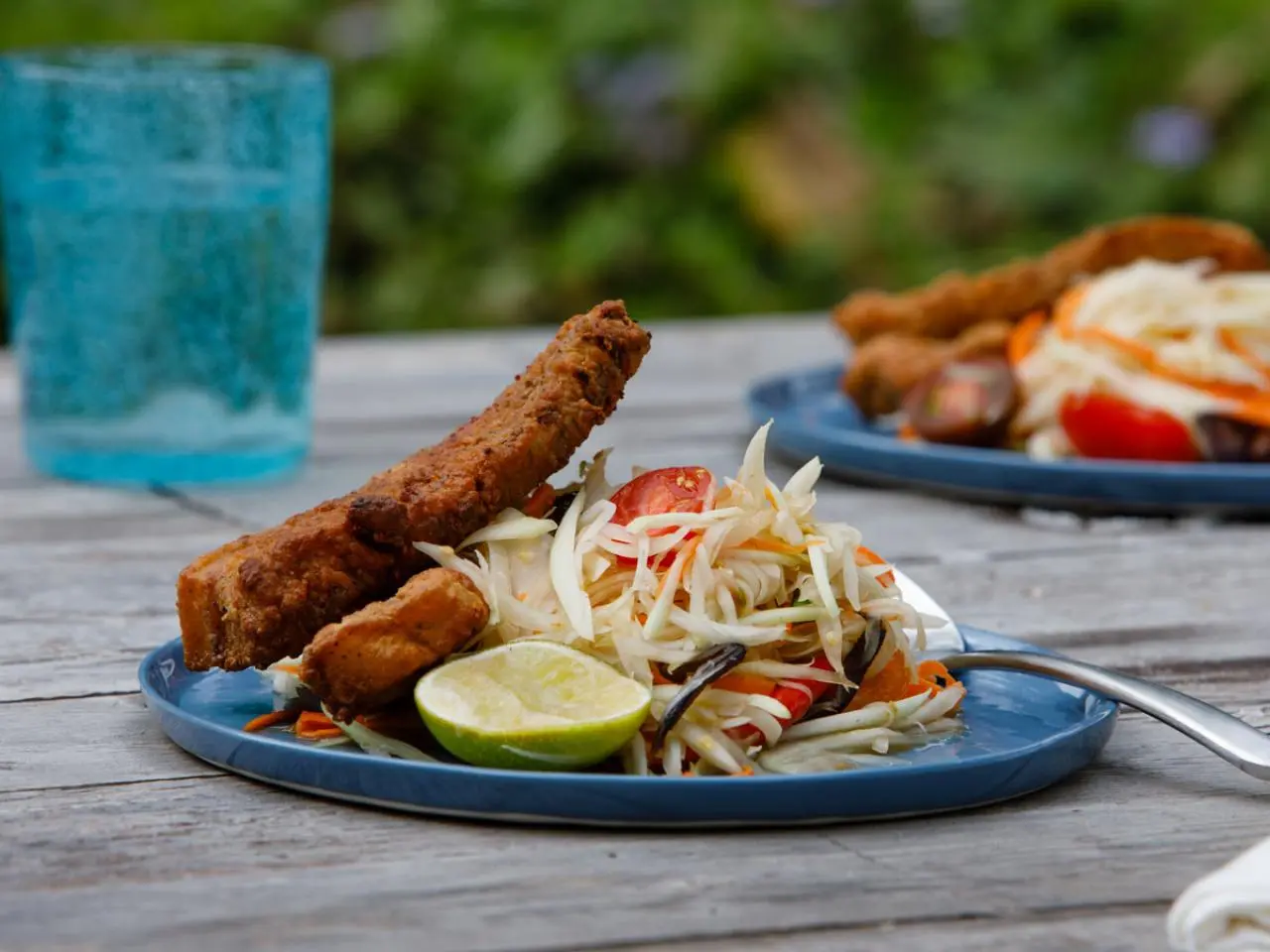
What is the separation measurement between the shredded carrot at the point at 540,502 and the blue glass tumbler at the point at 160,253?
4.49 ft

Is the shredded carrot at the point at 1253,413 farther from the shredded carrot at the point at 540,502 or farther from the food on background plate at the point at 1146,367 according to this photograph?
the shredded carrot at the point at 540,502

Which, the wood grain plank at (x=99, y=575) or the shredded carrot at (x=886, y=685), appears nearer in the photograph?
the shredded carrot at (x=886, y=685)

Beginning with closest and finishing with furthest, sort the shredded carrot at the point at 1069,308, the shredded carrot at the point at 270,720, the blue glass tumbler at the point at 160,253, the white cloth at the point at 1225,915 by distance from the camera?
1. the white cloth at the point at 1225,915
2. the shredded carrot at the point at 270,720
3. the blue glass tumbler at the point at 160,253
4. the shredded carrot at the point at 1069,308

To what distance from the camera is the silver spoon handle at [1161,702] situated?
Answer: 1.65m

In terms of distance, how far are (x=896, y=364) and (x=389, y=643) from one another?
1859 millimetres

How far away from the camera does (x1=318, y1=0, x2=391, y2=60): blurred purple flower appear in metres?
6.49

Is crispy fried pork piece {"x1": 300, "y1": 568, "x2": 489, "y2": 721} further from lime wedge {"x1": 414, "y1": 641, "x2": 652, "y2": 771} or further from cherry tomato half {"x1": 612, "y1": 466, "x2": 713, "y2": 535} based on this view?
cherry tomato half {"x1": 612, "y1": 466, "x2": 713, "y2": 535}

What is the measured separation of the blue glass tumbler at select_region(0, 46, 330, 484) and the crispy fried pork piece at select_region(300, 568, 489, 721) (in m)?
1.53

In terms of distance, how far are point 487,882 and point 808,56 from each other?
5233mm

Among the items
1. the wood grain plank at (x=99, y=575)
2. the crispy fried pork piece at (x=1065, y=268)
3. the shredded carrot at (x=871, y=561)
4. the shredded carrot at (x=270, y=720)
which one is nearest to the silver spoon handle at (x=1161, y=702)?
the shredded carrot at (x=871, y=561)

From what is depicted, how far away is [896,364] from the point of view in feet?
11.1

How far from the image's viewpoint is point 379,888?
144 cm

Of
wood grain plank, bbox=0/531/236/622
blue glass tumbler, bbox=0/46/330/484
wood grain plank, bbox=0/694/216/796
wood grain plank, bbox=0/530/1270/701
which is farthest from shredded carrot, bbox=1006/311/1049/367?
wood grain plank, bbox=0/694/216/796

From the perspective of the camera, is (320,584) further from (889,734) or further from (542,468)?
(889,734)
